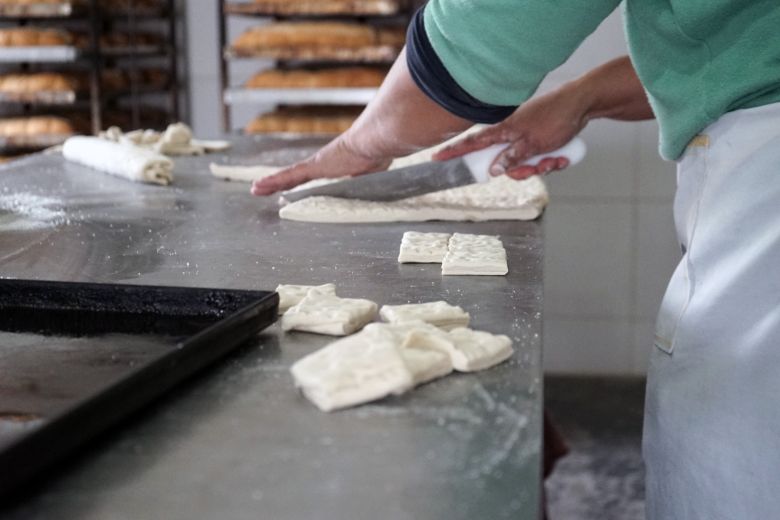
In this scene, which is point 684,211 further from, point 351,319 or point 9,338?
point 9,338

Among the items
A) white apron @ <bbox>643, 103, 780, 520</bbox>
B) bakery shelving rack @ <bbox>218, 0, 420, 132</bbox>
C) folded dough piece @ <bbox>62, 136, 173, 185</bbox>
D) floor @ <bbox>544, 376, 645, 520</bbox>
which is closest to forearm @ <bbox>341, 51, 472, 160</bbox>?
white apron @ <bbox>643, 103, 780, 520</bbox>

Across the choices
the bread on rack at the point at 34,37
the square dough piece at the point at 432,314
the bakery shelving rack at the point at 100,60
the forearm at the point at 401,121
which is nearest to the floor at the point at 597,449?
the forearm at the point at 401,121

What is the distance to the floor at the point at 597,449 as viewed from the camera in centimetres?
288

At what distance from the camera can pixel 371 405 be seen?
2.55 feet

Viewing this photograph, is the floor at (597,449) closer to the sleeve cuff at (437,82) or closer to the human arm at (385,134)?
the human arm at (385,134)

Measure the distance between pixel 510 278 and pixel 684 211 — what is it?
0.89ft

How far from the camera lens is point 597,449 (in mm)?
3379

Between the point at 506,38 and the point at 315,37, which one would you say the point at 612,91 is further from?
the point at 315,37

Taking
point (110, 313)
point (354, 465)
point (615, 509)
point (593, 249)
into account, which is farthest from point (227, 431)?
point (593, 249)

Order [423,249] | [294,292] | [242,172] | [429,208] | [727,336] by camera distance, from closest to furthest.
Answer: [294,292] < [727,336] < [423,249] < [429,208] < [242,172]

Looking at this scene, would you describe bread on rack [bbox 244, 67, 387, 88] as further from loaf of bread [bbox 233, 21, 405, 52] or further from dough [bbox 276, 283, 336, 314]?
dough [bbox 276, 283, 336, 314]

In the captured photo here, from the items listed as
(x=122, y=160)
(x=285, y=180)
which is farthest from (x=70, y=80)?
(x=285, y=180)

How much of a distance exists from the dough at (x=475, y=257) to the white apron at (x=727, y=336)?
0.80 ft

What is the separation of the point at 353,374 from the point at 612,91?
3.70ft
